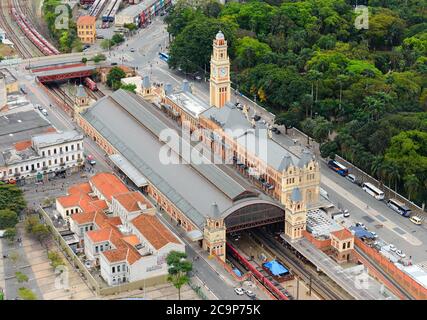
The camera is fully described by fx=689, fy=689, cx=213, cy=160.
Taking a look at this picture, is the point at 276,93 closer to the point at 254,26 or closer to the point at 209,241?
the point at 254,26

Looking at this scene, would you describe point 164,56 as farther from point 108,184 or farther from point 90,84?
point 108,184

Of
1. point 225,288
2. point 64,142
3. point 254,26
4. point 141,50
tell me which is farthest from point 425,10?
point 225,288

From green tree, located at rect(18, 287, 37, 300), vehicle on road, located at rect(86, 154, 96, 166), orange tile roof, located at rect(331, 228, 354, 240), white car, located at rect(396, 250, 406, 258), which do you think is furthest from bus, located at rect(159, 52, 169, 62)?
green tree, located at rect(18, 287, 37, 300)

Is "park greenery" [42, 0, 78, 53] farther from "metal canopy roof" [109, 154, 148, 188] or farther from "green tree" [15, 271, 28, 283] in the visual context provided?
"green tree" [15, 271, 28, 283]

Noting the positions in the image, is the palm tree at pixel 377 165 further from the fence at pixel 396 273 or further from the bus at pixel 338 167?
the fence at pixel 396 273

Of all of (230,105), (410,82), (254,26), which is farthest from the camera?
(254,26)
